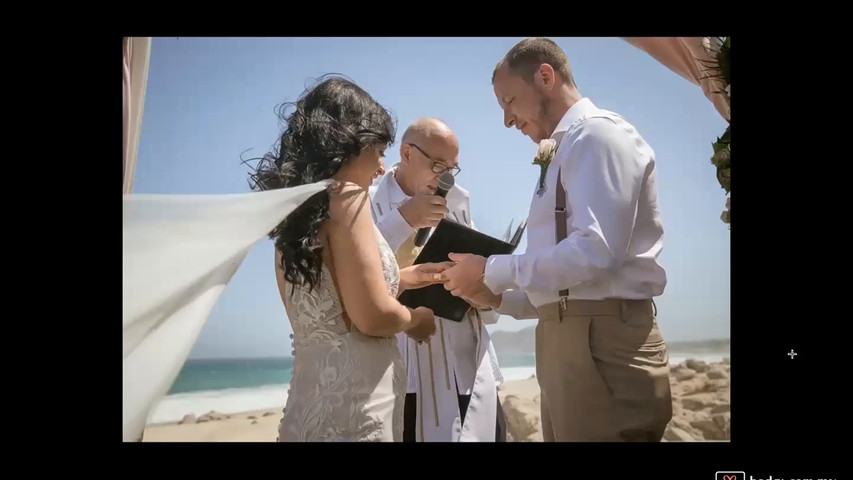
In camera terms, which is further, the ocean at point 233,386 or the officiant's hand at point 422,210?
the ocean at point 233,386

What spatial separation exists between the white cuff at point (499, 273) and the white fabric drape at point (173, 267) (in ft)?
2.09

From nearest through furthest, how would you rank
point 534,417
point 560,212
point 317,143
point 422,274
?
1. point 317,143
2. point 560,212
3. point 422,274
4. point 534,417

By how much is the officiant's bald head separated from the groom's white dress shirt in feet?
2.70

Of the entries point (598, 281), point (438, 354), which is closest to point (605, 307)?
point (598, 281)

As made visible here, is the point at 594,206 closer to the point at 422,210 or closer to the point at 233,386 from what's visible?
the point at 422,210

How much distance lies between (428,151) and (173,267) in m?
1.32

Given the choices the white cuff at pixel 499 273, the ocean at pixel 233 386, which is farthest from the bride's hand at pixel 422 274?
the ocean at pixel 233 386

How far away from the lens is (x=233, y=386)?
681 cm

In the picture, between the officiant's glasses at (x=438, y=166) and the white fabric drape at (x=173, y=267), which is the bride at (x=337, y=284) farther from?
the officiant's glasses at (x=438, y=166)

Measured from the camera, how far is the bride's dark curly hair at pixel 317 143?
2168 mm

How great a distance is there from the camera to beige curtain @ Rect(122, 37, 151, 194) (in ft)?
9.16

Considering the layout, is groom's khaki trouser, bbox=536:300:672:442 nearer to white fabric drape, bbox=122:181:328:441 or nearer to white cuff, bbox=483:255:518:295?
white cuff, bbox=483:255:518:295
